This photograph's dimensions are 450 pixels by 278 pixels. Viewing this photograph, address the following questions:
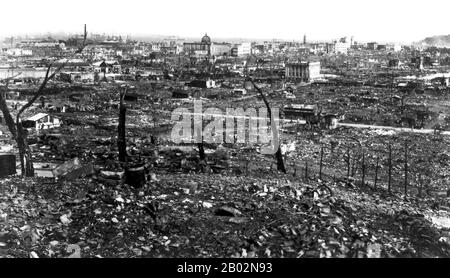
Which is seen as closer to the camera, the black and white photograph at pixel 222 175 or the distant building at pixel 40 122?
the black and white photograph at pixel 222 175

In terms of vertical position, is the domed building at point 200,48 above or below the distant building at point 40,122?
above

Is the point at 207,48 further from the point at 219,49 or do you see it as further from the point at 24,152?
the point at 24,152

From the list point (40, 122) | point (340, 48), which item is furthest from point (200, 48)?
point (40, 122)

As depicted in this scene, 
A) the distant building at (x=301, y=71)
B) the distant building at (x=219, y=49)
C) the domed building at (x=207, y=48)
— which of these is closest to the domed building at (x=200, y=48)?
the domed building at (x=207, y=48)

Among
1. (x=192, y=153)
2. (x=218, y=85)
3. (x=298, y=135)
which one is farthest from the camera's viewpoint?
(x=218, y=85)

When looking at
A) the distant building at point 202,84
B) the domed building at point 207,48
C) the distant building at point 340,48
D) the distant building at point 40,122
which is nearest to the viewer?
the distant building at point 40,122

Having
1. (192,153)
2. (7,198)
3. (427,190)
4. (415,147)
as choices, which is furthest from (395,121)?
(7,198)

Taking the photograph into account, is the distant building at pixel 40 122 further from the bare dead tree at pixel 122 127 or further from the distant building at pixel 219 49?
the distant building at pixel 219 49
